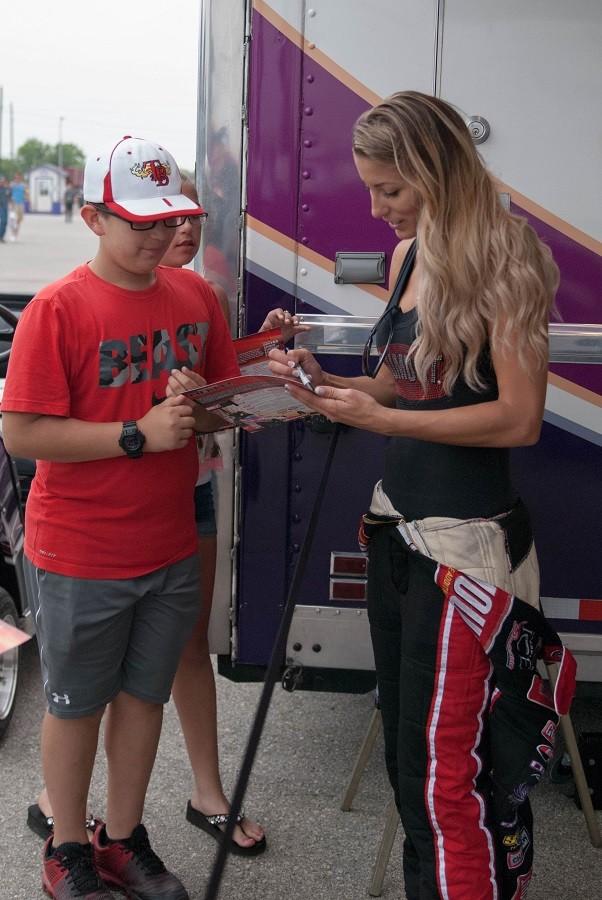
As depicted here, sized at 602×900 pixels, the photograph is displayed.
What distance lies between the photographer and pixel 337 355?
2973 millimetres

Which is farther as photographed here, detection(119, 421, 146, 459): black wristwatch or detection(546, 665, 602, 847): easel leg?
detection(546, 665, 602, 847): easel leg

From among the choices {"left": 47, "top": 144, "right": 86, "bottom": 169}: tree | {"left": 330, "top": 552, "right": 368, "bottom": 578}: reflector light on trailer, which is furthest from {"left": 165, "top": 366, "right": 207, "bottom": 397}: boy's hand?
{"left": 47, "top": 144, "right": 86, "bottom": 169}: tree

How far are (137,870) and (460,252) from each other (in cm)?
175

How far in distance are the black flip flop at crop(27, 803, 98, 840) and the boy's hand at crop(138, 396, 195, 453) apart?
1.28 metres

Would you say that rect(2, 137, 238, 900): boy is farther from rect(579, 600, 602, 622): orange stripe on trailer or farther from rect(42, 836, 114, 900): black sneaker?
rect(579, 600, 602, 622): orange stripe on trailer

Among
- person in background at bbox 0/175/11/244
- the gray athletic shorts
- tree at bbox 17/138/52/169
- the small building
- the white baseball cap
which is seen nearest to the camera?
the white baseball cap

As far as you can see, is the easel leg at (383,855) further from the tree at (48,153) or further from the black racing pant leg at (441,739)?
the tree at (48,153)

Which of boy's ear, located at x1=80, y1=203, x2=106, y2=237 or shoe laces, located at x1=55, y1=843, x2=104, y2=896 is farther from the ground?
boy's ear, located at x1=80, y1=203, x2=106, y2=237

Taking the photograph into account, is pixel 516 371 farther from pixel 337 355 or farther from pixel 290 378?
pixel 337 355

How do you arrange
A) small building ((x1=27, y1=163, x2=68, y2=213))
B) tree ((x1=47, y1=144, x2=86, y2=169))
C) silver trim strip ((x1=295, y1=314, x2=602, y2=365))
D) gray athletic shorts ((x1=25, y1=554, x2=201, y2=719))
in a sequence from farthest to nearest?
tree ((x1=47, y1=144, x2=86, y2=169))
small building ((x1=27, y1=163, x2=68, y2=213))
silver trim strip ((x1=295, y1=314, x2=602, y2=365))
gray athletic shorts ((x1=25, y1=554, x2=201, y2=719))

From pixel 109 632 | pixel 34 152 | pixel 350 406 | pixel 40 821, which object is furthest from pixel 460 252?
pixel 34 152

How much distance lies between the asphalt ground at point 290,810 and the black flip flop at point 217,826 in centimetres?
2

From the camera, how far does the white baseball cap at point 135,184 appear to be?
7.47 ft

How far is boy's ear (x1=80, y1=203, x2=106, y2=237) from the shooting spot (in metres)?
2.33
